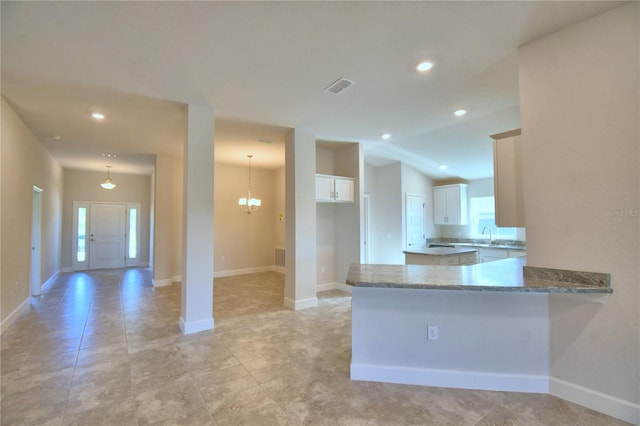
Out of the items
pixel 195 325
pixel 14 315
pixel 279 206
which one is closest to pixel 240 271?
pixel 279 206

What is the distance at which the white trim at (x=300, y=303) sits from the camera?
455cm

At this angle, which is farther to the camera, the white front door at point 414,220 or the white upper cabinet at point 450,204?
the white upper cabinet at point 450,204

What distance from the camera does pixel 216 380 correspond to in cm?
253

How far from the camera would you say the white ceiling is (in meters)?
2.05

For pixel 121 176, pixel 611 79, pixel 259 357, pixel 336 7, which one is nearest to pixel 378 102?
pixel 336 7

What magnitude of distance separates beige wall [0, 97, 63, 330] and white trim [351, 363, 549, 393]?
14.5 ft

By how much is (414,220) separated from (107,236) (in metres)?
8.56

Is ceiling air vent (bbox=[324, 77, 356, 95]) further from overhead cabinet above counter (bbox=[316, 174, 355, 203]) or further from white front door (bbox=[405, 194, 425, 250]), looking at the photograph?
white front door (bbox=[405, 194, 425, 250])

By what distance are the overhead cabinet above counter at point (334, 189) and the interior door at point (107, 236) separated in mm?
6837

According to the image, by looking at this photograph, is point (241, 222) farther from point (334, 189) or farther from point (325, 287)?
point (334, 189)

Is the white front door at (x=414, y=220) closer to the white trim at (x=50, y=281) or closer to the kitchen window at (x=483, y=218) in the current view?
the kitchen window at (x=483, y=218)

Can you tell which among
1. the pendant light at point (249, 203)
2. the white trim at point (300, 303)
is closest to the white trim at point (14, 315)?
the white trim at point (300, 303)

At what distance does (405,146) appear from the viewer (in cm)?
579

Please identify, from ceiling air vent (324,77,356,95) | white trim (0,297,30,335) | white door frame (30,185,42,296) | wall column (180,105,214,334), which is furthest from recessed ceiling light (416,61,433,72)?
white door frame (30,185,42,296)
